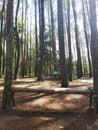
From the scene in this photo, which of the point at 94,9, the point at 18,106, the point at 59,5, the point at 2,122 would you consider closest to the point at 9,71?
the point at 18,106

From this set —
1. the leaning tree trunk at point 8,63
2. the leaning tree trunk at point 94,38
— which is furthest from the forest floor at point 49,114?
the leaning tree trunk at point 94,38

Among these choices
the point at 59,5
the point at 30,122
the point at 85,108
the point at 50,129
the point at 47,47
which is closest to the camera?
the point at 50,129

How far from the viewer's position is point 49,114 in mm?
8477

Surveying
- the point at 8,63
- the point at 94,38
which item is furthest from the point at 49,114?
the point at 94,38

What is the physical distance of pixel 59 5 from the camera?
14.4 metres

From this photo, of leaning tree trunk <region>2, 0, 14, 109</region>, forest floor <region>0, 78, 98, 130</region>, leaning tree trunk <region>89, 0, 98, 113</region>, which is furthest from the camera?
leaning tree trunk <region>2, 0, 14, 109</region>

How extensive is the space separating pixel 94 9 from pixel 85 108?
12.0 feet

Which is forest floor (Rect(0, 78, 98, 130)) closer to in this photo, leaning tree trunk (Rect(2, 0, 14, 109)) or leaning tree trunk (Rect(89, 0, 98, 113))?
leaning tree trunk (Rect(2, 0, 14, 109))

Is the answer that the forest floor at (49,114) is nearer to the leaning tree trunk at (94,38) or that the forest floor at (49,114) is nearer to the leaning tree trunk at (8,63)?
the leaning tree trunk at (8,63)

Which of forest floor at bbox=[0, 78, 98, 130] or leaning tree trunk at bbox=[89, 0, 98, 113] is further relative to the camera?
leaning tree trunk at bbox=[89, 0, 98, 113]

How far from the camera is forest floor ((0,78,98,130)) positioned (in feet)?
23.7

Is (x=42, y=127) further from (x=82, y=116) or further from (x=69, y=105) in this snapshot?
(x=69, y=105)

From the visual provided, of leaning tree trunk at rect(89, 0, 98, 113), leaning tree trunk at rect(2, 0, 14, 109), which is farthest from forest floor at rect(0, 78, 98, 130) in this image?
leaning tree trunk at rect(89, 0, 98, 113)

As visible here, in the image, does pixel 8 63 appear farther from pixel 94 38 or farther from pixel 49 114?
pixel 94 38
